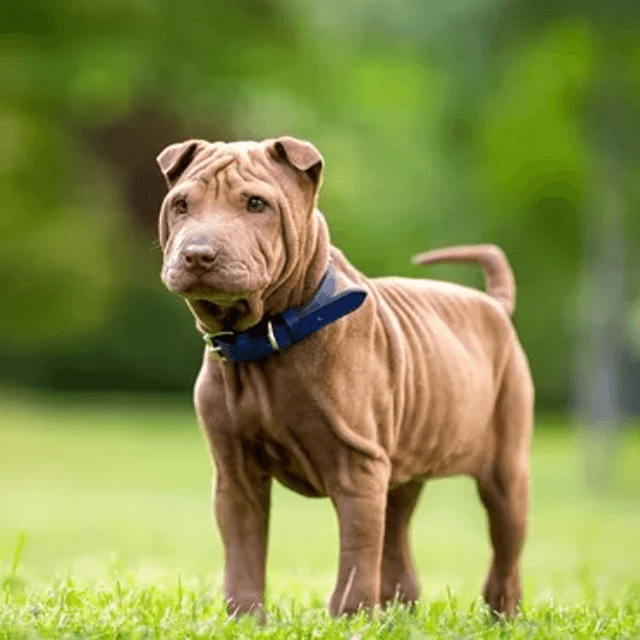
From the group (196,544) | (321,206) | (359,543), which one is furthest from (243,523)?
(321,206)

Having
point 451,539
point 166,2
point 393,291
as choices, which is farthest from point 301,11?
point 393,291

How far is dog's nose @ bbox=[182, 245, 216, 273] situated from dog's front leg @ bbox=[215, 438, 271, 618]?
78 cm

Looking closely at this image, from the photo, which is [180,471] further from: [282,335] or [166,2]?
[282,335]

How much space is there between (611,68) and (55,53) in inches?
265

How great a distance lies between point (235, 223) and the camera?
4.55 meters

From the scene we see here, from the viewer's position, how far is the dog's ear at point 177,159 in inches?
191

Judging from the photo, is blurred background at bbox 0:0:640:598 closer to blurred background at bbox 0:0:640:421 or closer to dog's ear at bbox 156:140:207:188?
blurred background at bbox 0:0:640:421

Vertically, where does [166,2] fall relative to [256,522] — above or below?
above

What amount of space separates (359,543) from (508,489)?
Result: 3.47ft

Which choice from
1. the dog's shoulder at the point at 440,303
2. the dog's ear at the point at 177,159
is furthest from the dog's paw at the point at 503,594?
the dog's ear at the point at 177,159

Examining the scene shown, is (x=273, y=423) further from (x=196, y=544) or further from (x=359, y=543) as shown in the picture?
(x=196, y=544)

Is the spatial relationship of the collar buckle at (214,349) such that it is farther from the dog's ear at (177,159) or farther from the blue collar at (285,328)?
the dog's ear at (177,159)

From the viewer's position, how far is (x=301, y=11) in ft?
72.3

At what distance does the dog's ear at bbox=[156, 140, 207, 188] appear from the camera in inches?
191
